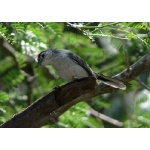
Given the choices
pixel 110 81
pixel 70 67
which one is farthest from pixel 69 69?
pixel 110 81

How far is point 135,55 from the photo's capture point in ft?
7.31

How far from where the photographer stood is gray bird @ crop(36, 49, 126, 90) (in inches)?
67.6

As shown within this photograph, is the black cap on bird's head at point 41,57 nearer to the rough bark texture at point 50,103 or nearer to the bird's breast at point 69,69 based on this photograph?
the bird's breast at point 69,69

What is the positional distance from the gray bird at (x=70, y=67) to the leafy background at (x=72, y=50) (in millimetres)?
77

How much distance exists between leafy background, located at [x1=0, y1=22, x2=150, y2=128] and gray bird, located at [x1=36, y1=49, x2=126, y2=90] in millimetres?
77

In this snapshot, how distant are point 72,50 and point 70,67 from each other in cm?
53

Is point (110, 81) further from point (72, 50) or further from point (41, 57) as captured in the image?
point (72, 50)

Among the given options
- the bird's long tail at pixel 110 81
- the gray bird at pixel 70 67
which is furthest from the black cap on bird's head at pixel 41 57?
the bird's long tail at pixel 110 81

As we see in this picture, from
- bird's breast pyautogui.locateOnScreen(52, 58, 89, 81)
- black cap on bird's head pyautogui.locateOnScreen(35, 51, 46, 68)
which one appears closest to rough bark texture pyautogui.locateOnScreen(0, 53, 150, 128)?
bird's breast pyautogui.locateOnScreen(52, 58, 89, 81)

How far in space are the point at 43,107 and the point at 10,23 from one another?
372mm

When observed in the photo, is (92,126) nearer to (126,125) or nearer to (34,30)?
(126,125)

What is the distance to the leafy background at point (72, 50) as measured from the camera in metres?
1.78

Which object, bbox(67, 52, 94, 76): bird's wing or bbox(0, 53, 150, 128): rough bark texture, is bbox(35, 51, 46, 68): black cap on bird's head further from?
bbox(0, 53, 150, 128): rough bark texture
